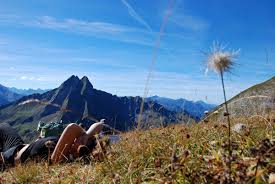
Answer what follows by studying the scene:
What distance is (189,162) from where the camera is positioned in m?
3.10

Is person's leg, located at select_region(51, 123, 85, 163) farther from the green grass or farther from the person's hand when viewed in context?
the green grass

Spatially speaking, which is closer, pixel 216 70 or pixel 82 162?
pixel 216 70

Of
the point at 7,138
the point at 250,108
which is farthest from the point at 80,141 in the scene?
the point at 250,108

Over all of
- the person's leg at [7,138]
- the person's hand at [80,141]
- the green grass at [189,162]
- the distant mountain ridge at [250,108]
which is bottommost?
the person's leg at [7,138]

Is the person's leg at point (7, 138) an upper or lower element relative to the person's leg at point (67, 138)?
lower

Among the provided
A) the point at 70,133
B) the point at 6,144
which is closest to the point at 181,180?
the point at 70,133

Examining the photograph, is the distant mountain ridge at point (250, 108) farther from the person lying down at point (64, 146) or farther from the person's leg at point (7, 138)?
the person's leg at point (7, 138)

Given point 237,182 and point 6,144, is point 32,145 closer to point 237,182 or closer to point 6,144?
point 6,144

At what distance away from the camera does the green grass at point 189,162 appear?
7.90 ft

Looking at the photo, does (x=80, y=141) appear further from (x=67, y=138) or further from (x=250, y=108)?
(x=250, y=108)

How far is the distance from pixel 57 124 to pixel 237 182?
9890mm

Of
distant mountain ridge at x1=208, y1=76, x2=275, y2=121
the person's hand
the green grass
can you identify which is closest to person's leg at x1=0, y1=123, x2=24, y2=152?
the person's hand

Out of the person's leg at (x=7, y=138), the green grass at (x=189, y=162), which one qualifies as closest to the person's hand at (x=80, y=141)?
the green grass at (x=189, y=162)

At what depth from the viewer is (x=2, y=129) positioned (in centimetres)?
1069
